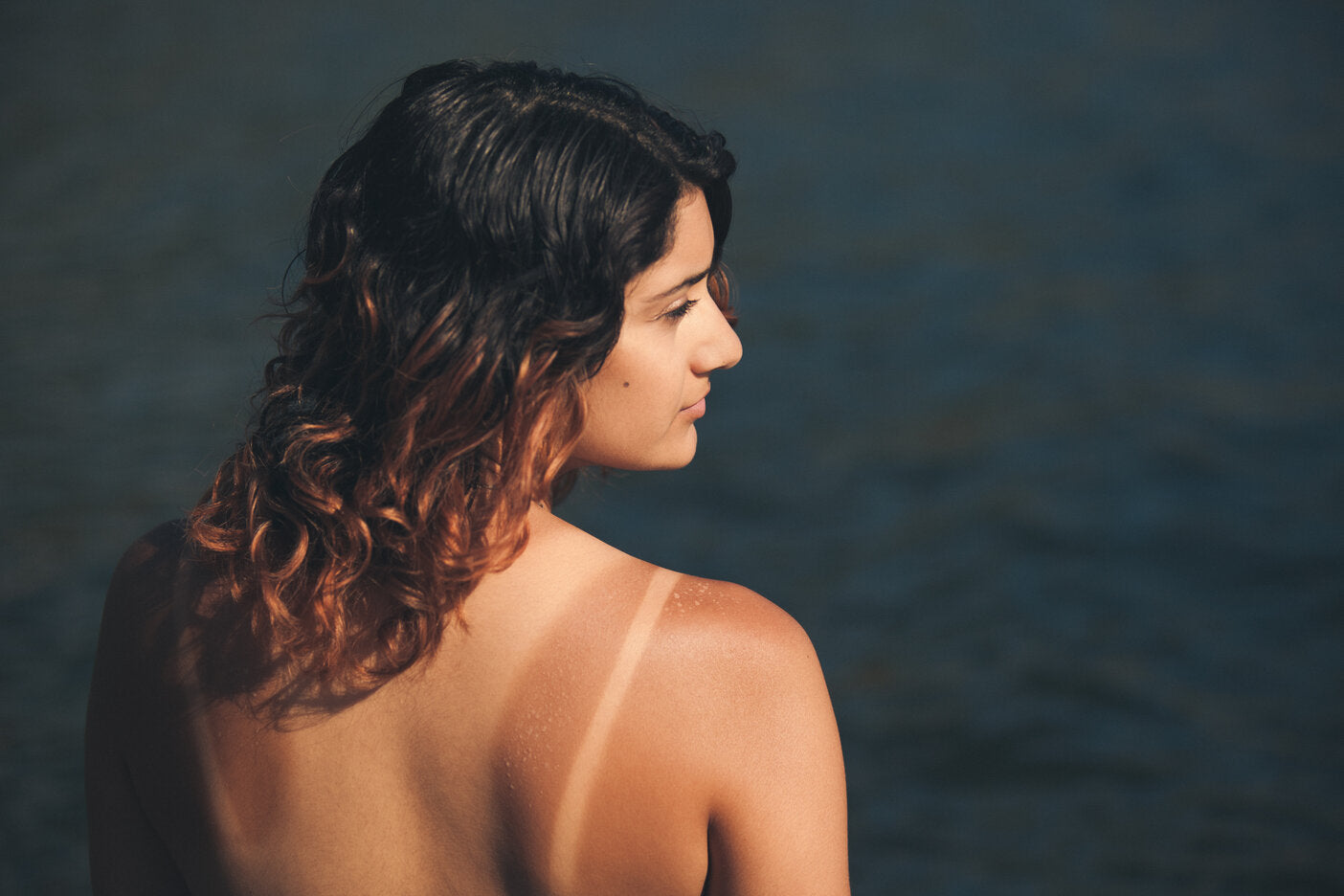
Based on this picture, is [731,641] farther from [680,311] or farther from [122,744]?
[122,744]

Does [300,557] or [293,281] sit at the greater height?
[293,281]


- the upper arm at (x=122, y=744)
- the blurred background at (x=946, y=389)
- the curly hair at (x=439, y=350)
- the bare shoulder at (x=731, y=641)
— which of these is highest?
the blurred background at (x=946, y=389)

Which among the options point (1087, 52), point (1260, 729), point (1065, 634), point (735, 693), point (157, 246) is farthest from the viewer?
point (1087, 52)

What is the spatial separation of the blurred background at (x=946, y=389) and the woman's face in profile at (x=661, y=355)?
242 cm

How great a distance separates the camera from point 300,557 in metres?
1.21

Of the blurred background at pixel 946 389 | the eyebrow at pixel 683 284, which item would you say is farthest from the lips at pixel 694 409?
the blurred background at pixel 946 389

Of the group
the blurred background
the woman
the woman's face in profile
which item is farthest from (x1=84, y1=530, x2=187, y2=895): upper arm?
the blurred background

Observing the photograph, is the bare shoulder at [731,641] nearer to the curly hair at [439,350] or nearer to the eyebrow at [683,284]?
the curly hair at [439,350]

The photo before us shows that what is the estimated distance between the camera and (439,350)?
3.83ft

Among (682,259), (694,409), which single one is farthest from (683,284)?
(694,409)

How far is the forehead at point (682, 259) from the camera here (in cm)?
124

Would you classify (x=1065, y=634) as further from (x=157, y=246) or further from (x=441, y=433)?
(x=157, y=246)

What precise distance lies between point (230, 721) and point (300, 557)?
181 mm

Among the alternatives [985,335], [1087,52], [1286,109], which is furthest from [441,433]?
[1087,52]
